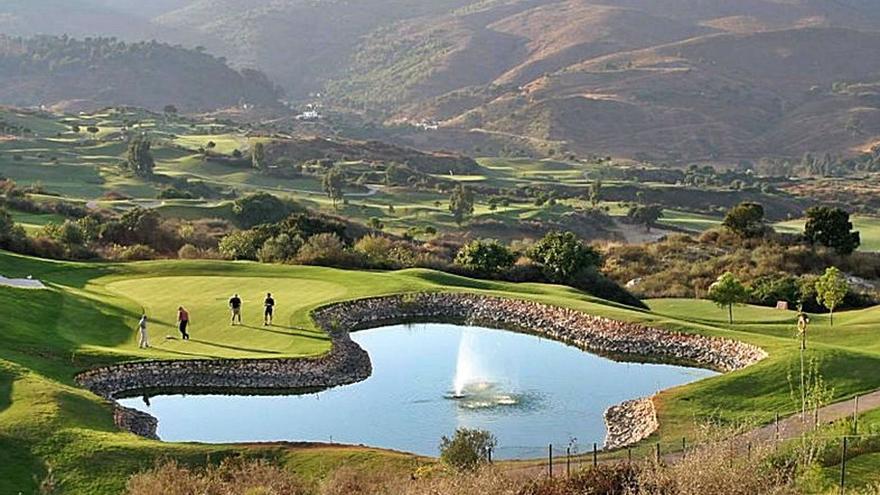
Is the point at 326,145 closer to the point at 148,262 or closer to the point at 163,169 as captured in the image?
the point at 163,169

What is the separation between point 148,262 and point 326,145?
104073 millimetres

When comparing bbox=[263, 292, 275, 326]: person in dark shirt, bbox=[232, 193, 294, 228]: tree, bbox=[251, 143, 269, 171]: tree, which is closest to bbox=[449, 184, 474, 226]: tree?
bbox=[232, 193, 294, 228]: tree

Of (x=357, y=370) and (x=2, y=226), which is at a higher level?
(x=2, y=226)

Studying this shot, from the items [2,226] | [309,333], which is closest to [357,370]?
[309,333]

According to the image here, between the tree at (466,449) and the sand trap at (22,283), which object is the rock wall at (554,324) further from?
the tree at (466,449)

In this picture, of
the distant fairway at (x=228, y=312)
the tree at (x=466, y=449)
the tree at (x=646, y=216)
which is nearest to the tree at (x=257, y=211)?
the distant fairway at (x=228, y=312)

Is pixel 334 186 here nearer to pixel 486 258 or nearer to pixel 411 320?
pixel 486 258

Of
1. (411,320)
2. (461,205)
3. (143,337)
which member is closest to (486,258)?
(411,320)

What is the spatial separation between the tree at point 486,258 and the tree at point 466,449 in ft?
90.5

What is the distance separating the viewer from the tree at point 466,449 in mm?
17666

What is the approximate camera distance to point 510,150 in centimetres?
18988

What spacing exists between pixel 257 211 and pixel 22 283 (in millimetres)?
39111

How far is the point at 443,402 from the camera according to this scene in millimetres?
25406

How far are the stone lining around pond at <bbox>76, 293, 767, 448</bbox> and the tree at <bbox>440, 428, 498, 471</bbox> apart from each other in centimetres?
427
